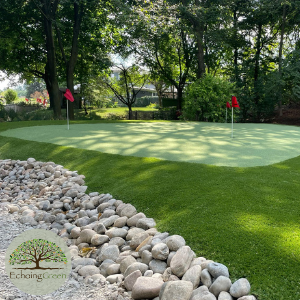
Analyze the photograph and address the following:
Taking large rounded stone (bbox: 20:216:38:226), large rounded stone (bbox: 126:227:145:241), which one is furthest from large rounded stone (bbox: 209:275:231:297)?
large rounded stone (bbox: 20:216:38:226)

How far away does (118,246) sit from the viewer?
326 centimetres

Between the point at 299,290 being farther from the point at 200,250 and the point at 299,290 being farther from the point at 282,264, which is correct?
the point at 200,250

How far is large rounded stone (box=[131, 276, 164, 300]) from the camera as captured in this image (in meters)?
2.38

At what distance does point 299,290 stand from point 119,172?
3.41 m

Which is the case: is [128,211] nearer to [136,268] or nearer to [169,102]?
[136,268]

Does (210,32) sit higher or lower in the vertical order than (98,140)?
higher

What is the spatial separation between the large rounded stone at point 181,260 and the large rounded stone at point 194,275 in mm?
64

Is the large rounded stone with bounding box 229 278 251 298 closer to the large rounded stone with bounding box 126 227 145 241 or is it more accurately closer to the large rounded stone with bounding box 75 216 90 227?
the large rounded stone with bounding box 126 227 145 241

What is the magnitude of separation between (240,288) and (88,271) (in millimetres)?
1405

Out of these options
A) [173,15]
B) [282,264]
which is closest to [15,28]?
[173,15]

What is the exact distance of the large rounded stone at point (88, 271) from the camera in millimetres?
2809

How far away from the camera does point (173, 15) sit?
18.7 metres

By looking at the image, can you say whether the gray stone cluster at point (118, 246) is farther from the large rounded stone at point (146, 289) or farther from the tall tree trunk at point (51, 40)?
the tall tree trunk at point (51, 40)

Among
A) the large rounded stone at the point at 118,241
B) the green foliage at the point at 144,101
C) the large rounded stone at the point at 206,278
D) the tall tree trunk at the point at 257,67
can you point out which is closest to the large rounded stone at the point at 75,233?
the large rounded stone at the point at 118,241
